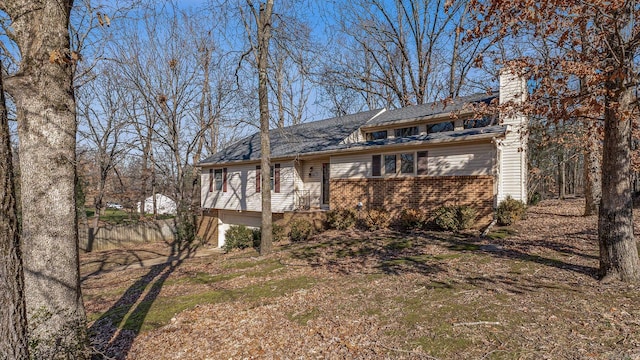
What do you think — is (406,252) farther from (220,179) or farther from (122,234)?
(122,234)

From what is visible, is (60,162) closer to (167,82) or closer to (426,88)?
(167,82)

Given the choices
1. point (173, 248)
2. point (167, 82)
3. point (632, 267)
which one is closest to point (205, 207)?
point (173, 248)

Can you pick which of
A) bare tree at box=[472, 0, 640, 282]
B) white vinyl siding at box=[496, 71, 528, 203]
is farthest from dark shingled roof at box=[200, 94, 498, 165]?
bare tree at box=[472, 0, 640, 282]

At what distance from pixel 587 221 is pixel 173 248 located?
1872 cm

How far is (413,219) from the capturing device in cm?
1281

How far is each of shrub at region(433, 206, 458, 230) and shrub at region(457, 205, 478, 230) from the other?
0.44 feet

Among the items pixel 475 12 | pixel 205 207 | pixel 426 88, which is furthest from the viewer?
pixel 426 88

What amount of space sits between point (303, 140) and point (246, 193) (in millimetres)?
4407

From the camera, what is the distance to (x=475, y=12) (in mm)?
6473

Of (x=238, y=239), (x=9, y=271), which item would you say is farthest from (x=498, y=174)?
(x=9, y=271)

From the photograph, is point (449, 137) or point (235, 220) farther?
point (235, 220)

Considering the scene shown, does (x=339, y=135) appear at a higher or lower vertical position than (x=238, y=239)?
higher

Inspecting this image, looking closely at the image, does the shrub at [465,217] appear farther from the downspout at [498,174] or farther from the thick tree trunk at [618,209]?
the thick tree trunk at [618,209]

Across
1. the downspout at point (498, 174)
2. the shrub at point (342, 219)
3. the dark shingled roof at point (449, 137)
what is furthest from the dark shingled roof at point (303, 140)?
the downspout at point (498, 174)
